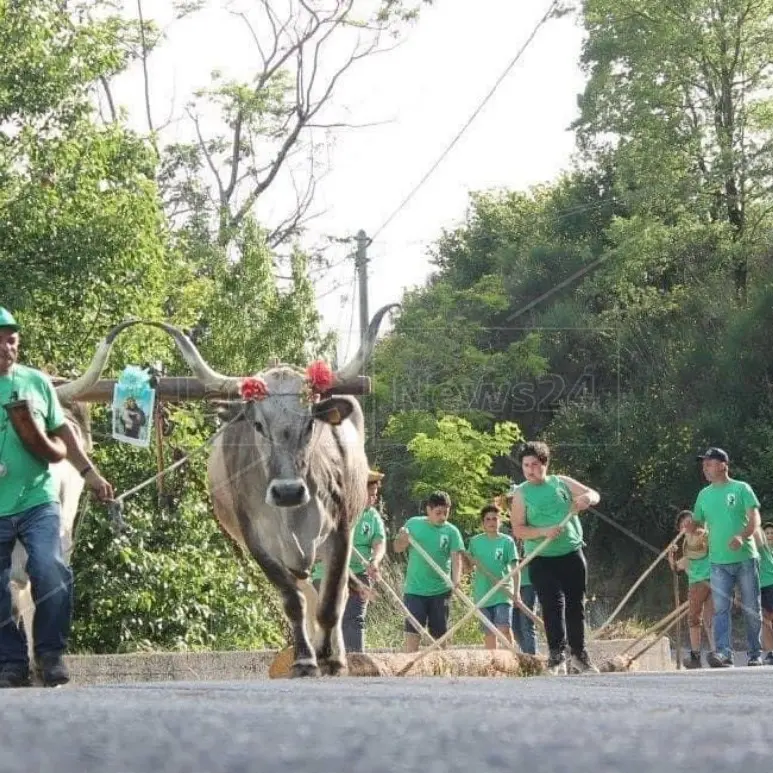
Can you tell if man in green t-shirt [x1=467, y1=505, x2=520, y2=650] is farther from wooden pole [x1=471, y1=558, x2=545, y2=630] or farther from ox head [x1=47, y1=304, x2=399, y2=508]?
ox head [x1=47, y1=304, x2=399, y2=508]

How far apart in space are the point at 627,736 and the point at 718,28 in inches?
1492

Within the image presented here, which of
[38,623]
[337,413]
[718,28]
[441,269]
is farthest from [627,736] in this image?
[441,269]

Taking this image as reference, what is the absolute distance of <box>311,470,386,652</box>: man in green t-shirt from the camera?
1530 cm

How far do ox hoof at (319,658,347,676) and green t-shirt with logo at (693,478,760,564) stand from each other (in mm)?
4207

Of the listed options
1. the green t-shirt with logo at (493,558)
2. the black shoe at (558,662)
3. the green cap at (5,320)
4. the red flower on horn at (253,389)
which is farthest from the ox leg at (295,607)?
the green t-shirt with logo at (493,558)

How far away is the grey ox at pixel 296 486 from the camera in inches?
463

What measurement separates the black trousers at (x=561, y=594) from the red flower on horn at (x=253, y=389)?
233 centimetres

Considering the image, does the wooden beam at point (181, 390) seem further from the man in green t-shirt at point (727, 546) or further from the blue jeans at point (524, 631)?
the blue jeans at point (524, 631)

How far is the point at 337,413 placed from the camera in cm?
1230

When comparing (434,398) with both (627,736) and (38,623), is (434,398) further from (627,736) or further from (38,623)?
(627,736)

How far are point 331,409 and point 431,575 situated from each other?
423 centimetres

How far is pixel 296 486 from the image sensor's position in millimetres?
11602

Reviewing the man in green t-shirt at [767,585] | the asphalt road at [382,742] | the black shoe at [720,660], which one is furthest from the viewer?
the man in green t-shirt at [767,585]

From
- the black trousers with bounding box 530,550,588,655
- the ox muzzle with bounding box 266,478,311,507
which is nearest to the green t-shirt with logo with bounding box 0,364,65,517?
the ox muzzle with bounding box 266,478,311,507
